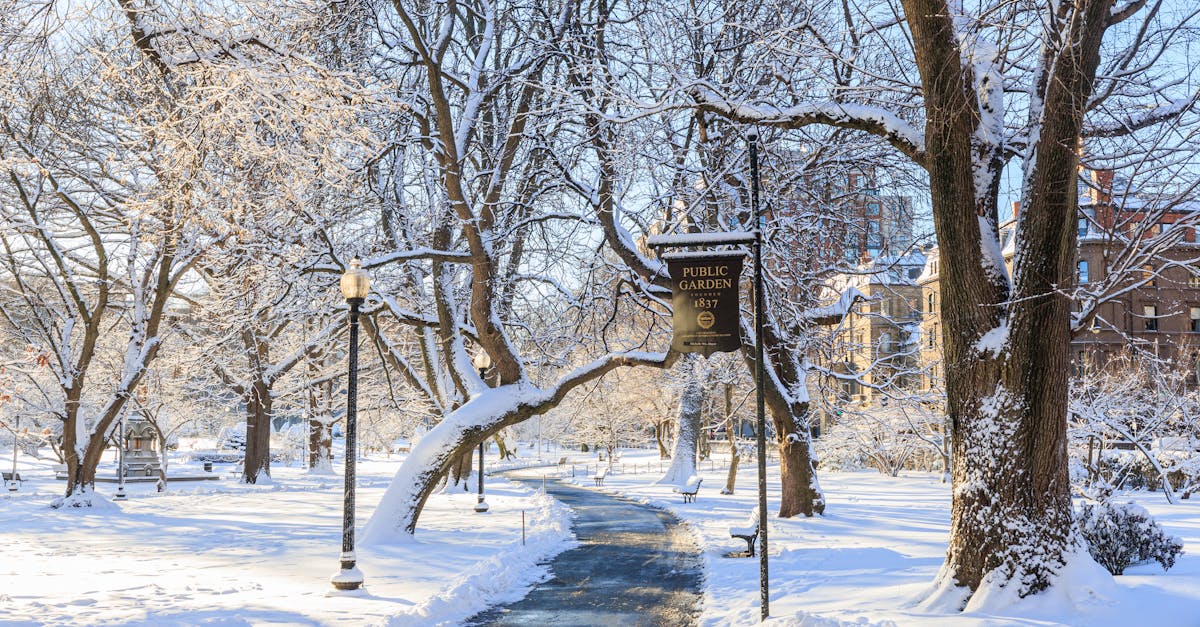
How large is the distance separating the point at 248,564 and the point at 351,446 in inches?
126

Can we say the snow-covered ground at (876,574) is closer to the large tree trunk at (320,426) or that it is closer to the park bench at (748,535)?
the park bench at (748,535)

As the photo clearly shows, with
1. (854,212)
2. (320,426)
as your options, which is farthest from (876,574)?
(320,426)

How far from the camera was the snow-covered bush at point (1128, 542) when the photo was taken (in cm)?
1171

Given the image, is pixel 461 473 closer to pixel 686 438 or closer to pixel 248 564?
pixel 686 438

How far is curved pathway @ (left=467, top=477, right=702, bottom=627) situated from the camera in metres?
10.9

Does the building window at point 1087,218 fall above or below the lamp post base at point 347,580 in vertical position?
above

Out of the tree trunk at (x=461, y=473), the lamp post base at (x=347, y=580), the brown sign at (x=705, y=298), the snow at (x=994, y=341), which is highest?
the brown sign at (x=705, y=298)

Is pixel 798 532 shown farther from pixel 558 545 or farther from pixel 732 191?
pixel 732 191

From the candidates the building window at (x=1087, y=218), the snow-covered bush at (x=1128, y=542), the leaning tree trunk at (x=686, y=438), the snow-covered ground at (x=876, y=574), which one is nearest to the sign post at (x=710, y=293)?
the snow-covered ground at (x=876, y=574)

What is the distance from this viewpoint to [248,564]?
13930mm

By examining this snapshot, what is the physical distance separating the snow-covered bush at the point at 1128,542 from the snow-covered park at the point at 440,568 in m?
0.22

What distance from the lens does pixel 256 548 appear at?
15969mm

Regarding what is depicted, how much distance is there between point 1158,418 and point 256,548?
20.3 metres

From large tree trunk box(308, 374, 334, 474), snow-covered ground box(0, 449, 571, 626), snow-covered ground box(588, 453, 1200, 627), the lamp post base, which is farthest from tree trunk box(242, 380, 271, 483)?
the lamp post base
